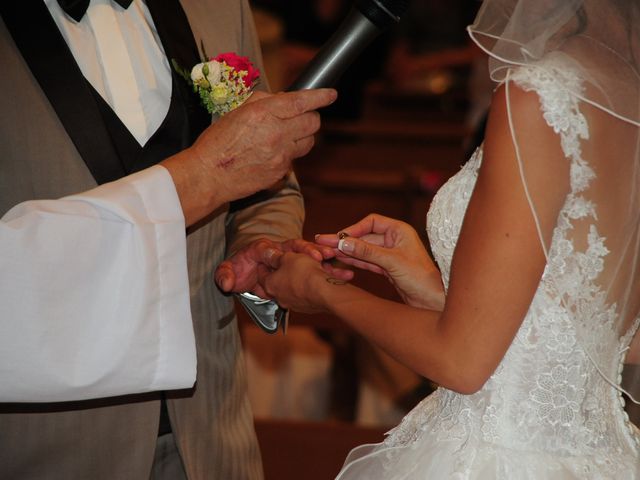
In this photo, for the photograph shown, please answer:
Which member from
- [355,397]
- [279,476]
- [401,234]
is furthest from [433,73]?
[401,234]

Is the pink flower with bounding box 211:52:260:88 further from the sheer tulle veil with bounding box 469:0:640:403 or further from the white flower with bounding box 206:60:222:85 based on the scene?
the sheer tulle veil with bounding box 469:0:640:403

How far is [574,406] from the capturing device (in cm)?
196

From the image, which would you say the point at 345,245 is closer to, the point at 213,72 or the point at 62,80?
the point at 213,72

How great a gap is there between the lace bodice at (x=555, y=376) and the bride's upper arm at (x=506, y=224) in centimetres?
12

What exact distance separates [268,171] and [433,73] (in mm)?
9186

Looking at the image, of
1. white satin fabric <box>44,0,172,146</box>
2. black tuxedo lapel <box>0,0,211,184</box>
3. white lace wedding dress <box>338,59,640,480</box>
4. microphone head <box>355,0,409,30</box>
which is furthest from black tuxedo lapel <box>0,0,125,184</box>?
white lace wedding dress <box>338,59,640,480</box>

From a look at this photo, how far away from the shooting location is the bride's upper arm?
5.59 feet

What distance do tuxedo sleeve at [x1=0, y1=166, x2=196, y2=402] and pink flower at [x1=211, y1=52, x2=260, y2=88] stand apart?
382mm

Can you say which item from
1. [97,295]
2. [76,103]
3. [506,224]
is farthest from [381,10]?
[97,295]

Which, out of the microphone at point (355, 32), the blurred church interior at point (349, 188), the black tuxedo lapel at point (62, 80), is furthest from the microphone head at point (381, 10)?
the blurred church interior at point (349, 188)

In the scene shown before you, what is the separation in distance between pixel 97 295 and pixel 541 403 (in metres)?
0.96

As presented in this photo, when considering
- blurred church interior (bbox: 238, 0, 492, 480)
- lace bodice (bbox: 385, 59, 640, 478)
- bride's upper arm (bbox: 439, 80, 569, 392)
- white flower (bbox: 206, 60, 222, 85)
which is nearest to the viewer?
bride's upper arm (bbox: 439, 80, 569, 392)

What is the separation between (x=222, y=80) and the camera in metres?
2.16

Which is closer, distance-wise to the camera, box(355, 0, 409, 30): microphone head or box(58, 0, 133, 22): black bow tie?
box(355, 0, 409, 30): microphone head
